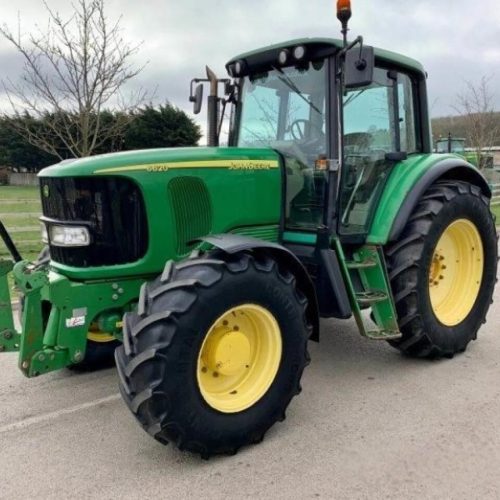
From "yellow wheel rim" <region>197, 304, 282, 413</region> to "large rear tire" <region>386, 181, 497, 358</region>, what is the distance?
4.16ft

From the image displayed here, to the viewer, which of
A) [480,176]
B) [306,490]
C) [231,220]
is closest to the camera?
[306,490]

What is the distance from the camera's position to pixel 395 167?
14.0 ft

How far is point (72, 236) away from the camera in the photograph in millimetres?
3246

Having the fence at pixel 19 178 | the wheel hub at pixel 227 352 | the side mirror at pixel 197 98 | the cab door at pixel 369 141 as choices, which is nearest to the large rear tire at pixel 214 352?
the wheel hub at pixel 227 352

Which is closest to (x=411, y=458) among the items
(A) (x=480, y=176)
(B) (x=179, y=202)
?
(B) (x=179, y=202)

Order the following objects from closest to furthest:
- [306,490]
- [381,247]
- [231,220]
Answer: [306,490] < [231,220] < [381,247]

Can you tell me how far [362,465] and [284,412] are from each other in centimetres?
55

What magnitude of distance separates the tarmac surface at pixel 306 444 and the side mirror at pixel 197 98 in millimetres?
2254

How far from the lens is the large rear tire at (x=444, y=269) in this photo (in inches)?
159

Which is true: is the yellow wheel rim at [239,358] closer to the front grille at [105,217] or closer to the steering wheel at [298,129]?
the front grille at [105,217]

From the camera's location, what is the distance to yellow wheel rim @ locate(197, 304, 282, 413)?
121 inches

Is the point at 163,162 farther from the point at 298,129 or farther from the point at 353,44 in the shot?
the point at 353,44

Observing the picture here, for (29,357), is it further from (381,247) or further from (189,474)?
(381,247)

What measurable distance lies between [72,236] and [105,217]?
9.1 inches
